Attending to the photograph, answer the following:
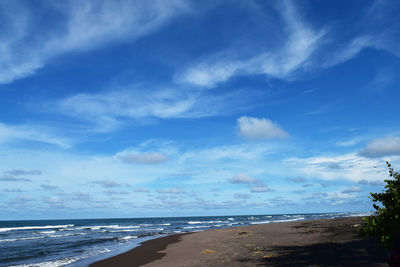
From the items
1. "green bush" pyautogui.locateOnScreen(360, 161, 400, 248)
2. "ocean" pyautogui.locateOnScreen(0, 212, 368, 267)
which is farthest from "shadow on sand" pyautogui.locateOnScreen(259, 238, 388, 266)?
"ocean" pyautogui.locateOnScreen(0, 212, 368, 267)

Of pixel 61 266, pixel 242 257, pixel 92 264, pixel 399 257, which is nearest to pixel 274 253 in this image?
pixel 242 257

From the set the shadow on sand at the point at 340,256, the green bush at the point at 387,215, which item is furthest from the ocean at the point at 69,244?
the green bush at the point at 387,215

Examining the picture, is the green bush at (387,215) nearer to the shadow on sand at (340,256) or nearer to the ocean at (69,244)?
the shadow on sand at (340,256)

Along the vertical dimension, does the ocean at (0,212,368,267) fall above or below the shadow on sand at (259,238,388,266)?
below

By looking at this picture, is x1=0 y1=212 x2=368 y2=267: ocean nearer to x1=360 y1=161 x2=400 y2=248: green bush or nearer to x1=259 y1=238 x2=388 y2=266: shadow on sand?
x1=259 y1=238 x2=388 y2=266: shadow on sand

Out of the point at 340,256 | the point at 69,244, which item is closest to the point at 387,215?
the point at 340,256

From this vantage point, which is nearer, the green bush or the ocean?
the green bush

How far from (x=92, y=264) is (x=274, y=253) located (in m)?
12.7

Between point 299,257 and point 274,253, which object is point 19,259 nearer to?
point 274,253

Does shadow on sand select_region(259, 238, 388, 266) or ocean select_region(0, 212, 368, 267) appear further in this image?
ocean select_region(0, 212, 368, 267)

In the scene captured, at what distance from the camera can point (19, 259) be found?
2611 centimetres

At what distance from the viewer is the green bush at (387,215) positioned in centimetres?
1184

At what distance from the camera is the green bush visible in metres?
11.8

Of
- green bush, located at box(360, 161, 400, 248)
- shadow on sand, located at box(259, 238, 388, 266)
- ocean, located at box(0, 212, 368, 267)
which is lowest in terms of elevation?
ocean, located at box(0, 212, 368, 267)
